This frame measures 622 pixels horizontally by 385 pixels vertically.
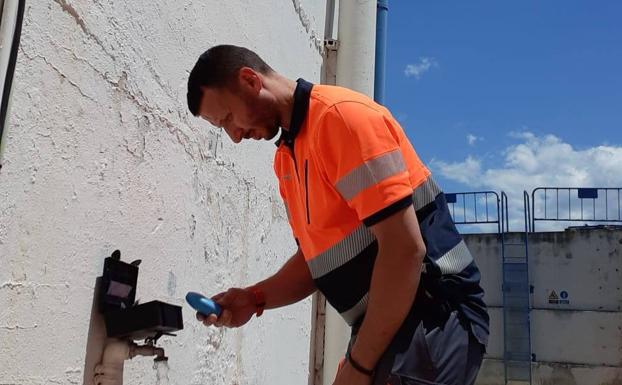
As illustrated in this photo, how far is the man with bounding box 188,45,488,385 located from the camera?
4.77 ft

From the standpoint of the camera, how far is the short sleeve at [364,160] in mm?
1445

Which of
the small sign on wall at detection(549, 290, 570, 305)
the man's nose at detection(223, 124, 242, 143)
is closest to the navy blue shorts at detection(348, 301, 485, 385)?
the man's nose at detection(223, 124, 242, 143)

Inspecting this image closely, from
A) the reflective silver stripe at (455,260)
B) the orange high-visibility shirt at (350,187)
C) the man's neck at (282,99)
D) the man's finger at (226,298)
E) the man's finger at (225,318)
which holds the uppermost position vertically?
the man's neck at (282,99)

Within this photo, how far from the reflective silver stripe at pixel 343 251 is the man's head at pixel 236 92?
1.11ft

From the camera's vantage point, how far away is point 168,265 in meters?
2.11

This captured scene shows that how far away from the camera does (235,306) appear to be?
198cm

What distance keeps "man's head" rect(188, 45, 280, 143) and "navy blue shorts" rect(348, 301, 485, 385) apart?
0.59 metres

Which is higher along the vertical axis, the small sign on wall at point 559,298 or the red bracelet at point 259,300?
the small sign on wall at point 559,298

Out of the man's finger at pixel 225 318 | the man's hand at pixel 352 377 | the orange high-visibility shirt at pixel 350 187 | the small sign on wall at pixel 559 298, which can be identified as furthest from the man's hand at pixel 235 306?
the small sign on wall at pixel 559 298

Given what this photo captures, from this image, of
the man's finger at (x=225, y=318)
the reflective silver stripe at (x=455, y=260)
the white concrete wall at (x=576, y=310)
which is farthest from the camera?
the white concrete wall at (x=576, y=310)

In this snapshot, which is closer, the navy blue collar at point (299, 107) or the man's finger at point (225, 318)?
the navy blue collar at point (299, 107)

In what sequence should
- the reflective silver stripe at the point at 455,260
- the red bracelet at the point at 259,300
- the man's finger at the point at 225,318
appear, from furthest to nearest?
the red bracelet at the point at 259,300, the man's finger at the point at 225,318, the reflective silver stripe at the point at 455,260

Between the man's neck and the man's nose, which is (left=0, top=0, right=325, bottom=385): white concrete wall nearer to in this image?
the man's nose

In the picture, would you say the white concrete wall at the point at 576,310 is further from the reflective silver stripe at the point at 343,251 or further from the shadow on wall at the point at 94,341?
the shadow on wall at the point at 94,341
